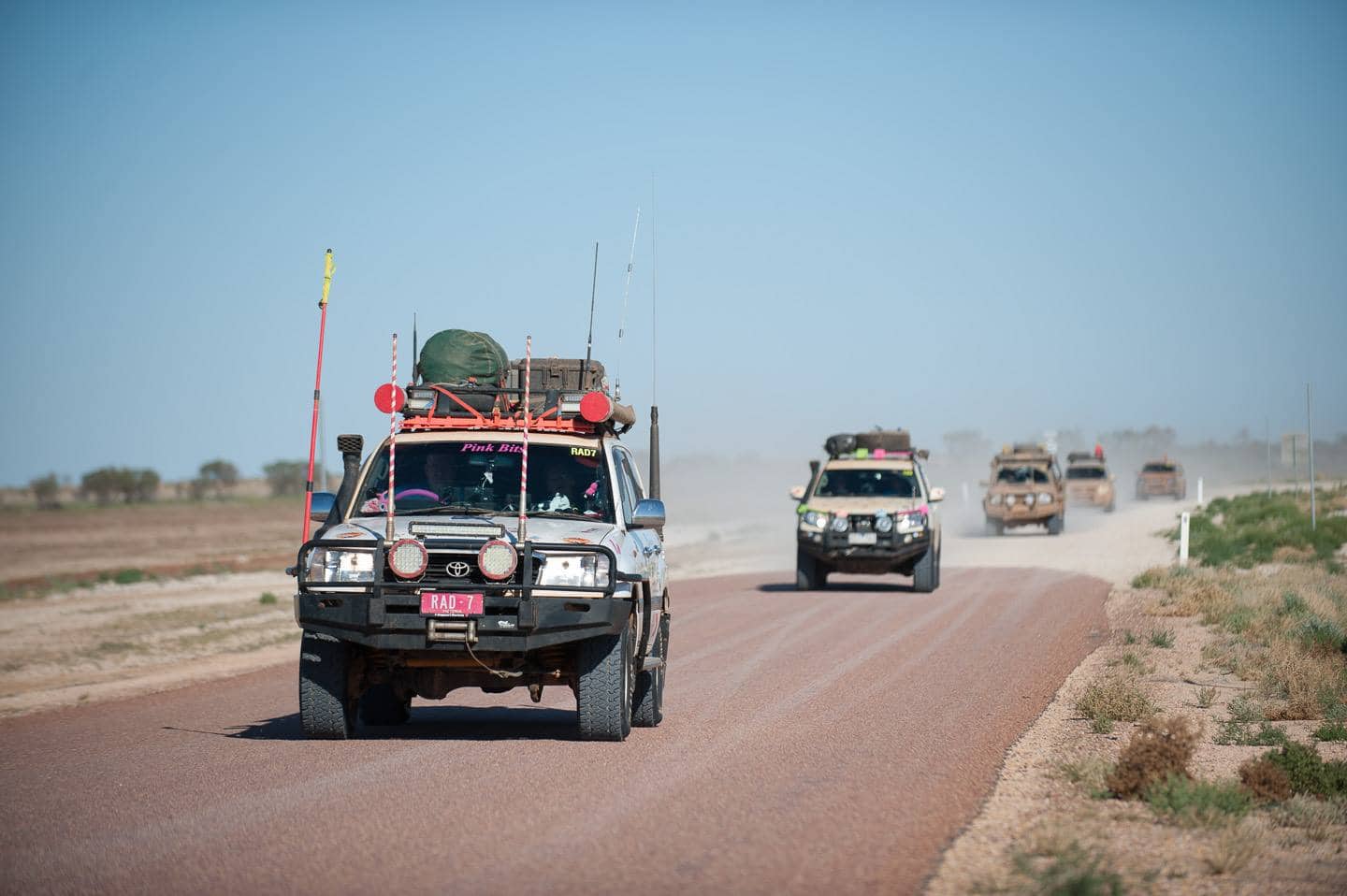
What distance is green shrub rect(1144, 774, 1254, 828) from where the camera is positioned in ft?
27.0

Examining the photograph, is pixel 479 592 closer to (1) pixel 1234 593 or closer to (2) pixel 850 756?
(2) pixel 850 756

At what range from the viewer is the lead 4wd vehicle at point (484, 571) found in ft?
33.2

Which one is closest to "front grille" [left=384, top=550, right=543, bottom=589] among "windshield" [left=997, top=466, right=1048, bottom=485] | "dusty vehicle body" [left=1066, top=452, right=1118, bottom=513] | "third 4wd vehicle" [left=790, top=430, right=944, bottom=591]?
"third 4wd vehicle" [left=790, top=430, right=944, bottom=591]

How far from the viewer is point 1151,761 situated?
910cm

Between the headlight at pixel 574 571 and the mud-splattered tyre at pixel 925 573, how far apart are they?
16476mm

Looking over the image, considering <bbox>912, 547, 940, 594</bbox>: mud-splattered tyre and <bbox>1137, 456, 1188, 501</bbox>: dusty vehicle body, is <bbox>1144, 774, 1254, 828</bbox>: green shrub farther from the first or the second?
<bbox>1137, 456, 1188, 501</bbox>: dusty vehicle body

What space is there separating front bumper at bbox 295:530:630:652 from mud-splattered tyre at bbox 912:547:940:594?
16.6 meters

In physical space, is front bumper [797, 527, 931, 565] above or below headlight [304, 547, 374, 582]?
below

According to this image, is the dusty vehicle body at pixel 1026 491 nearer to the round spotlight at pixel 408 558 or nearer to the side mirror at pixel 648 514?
the side mirror at pixel 648 514

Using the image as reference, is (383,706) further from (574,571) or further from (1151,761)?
(1151,761)

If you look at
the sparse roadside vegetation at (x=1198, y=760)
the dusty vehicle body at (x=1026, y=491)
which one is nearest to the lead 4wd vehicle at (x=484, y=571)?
the sparse roadside vegetation at (x=1198, y=760)

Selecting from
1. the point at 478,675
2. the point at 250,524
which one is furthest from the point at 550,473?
the point at 250,524

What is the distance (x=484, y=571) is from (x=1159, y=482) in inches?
2967

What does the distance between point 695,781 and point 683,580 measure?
80.4 feet
